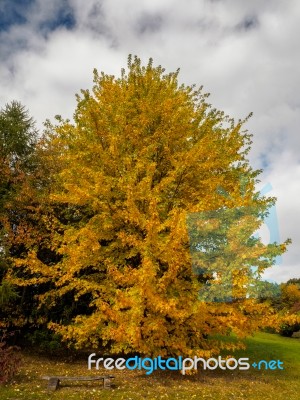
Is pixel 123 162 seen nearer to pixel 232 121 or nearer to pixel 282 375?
pixel 232 121

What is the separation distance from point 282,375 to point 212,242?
23.2ft

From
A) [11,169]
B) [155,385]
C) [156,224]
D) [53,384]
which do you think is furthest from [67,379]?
[11,169]

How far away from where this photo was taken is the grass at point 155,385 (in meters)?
8.98

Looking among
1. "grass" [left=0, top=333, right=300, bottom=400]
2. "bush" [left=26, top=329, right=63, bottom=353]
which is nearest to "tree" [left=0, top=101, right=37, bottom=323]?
"bush" [left=26, top=329, right=63, bottom=353]

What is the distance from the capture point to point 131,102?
12.5 m

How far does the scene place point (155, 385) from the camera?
9930mm

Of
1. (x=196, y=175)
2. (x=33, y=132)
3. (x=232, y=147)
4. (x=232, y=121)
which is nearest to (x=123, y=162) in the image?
(x=196, y=175)

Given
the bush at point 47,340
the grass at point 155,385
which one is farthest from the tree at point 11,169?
the grass at point 155,385

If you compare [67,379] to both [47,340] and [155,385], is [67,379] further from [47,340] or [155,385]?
[47,340]

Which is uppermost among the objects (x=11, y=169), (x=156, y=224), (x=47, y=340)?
(x=11, y=169)

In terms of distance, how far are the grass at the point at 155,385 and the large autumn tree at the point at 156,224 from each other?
104 cm

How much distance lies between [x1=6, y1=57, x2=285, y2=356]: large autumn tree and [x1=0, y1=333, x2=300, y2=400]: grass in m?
1.04

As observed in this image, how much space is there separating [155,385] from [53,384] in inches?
111

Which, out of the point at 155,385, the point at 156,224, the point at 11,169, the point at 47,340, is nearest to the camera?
the point at 156,224
